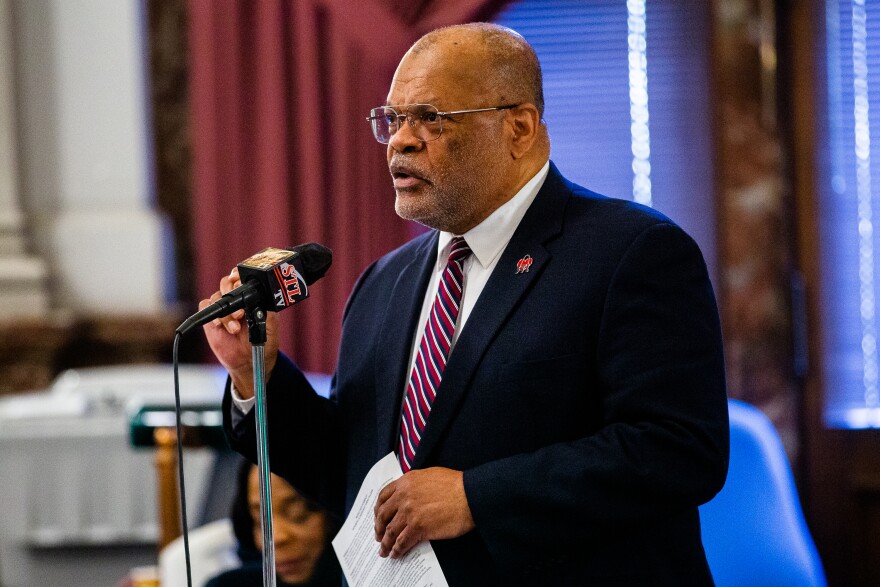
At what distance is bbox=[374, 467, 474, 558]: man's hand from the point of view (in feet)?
4.60

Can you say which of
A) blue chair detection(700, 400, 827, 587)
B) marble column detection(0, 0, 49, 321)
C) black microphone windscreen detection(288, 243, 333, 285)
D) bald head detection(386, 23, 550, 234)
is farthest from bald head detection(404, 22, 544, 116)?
marble column detection(0, 0, 49, 321)

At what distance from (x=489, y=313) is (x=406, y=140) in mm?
287

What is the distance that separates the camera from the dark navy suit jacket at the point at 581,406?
1.39m

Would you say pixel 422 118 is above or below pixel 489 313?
above

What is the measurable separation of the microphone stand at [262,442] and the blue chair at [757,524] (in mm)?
1268

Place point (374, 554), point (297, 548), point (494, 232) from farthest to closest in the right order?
point (297, 548) < point (494, 232) < point (374, 554)

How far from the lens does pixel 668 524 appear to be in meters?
1.50

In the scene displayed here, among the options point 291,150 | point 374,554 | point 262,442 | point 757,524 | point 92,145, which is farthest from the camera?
point 92,145

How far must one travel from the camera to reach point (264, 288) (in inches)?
52.6

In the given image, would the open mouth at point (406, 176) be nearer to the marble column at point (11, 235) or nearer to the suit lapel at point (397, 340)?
Answer: the suit lapel at point (397, 340)

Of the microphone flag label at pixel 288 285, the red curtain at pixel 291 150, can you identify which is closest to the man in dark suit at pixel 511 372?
the microphone flag label at pixel 288 285

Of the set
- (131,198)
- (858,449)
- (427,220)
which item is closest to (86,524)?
(131,198)

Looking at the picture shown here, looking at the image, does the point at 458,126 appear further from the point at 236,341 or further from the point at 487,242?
the point at 236,341

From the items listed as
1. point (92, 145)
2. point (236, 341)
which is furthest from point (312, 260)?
point (92, 145)
